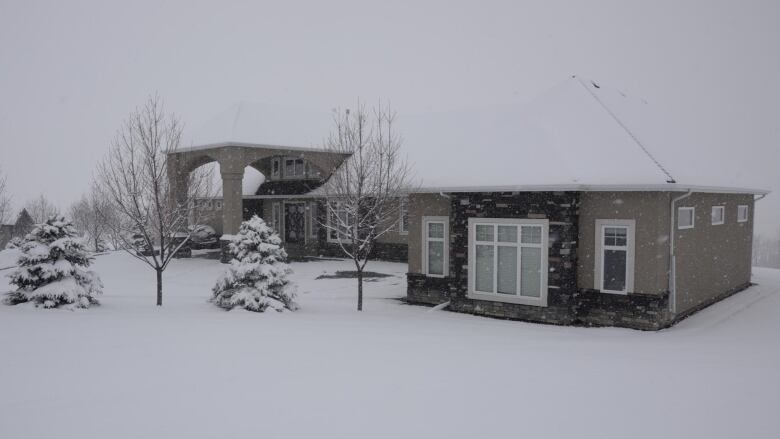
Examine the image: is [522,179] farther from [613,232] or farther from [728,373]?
[728,373]

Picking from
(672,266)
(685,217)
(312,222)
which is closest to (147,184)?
(672,266)

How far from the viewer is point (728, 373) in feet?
25.8

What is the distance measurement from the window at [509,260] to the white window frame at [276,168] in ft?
57.5

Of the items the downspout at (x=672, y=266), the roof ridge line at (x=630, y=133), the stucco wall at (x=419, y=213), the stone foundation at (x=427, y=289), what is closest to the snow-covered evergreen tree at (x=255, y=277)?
the stone foundation at (x=427, y=289)

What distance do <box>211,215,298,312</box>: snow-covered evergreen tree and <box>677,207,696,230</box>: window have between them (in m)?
8.84

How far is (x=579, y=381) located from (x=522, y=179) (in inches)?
250

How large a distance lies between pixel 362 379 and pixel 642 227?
7.78 meters

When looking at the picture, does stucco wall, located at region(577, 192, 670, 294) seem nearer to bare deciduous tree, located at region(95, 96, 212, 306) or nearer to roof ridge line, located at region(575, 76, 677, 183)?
roof ridge line, located at region(575, 76, 677, 183)

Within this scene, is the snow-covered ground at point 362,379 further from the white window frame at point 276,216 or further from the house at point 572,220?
the white window frame at point 276,216

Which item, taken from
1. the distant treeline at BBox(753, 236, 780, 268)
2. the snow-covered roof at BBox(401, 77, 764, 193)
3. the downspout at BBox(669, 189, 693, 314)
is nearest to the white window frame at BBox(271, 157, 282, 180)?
the snow-covered roof at BBox(401, 77, 764, 193)

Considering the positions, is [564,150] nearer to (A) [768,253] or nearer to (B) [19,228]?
(B) [19,228]

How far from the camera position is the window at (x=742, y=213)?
16.9 metres

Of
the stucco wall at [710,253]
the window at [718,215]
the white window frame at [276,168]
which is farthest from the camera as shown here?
the white window frame at [276,168]

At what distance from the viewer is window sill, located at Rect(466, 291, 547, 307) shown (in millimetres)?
12727
